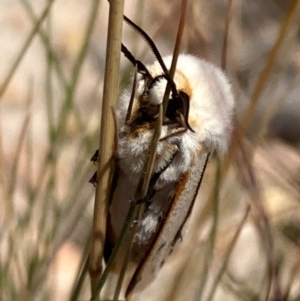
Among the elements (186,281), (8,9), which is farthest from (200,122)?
(8,9)

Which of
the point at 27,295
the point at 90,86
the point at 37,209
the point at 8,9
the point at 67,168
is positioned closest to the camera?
the point at 27,295

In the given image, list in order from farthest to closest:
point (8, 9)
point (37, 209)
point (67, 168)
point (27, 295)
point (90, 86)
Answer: point (8, 9) → point (90, 86) → point (67, 168) → point (37, 209) → point (27, 295)

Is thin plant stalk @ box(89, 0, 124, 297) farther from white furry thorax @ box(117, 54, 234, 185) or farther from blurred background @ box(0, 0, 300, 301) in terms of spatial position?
blurred background @ box(0, 0, 300, 301)

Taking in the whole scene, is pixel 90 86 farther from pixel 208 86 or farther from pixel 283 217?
pixel 208 86


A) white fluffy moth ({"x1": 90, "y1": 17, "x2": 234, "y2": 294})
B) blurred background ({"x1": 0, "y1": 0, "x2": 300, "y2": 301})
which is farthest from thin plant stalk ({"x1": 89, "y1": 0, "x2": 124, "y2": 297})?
blurred background ({"x1": 0, "y1": 0, "x2": 300, "y2": 301})

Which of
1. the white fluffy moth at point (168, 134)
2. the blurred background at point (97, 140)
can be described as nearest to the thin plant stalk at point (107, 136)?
the white fluffy moth at point (168, 134)

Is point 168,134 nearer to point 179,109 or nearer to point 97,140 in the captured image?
point 179,109
